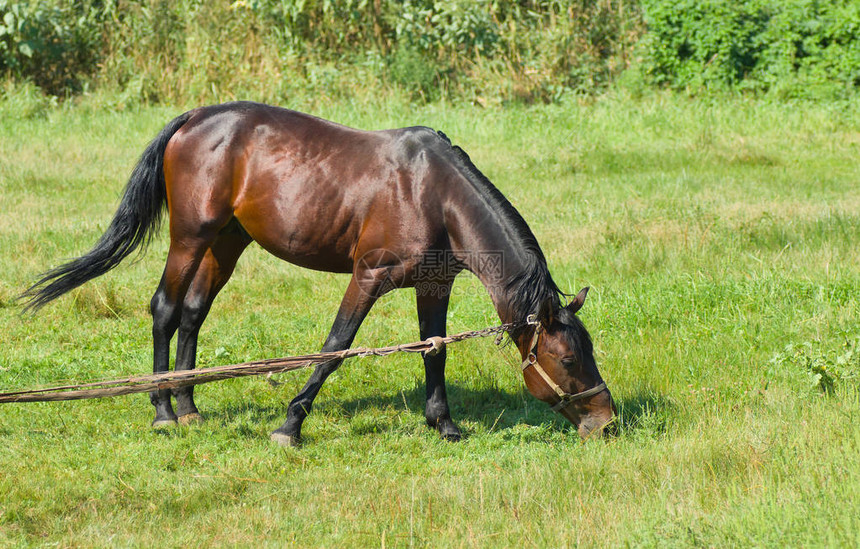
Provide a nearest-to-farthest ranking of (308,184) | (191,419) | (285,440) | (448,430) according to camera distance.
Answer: (285,440) < (308,184) < (448,430) < (191,419)

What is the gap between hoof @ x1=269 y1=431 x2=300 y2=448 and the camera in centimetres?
506

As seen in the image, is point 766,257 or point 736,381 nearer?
point 736,381

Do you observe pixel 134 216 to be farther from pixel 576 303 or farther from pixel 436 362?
pixel 576 303

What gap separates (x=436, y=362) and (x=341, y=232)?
3.38 feet

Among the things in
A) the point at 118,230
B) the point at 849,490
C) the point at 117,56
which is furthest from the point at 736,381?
the point at 117,56

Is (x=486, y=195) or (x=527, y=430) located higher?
(x=486, y=195)

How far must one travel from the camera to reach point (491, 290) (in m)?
4.89

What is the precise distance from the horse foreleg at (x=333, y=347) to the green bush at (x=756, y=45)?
1107 cm

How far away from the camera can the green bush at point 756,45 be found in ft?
46.1

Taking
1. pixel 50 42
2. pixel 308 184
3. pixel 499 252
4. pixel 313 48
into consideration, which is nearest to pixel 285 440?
pixel 308 184

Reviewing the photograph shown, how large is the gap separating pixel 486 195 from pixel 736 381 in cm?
210

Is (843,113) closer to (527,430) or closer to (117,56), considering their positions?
(527,430)

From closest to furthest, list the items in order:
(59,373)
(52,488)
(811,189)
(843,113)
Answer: (52,488), (59,373), (811,189), (843,113)

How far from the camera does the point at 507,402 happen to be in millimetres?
5867
